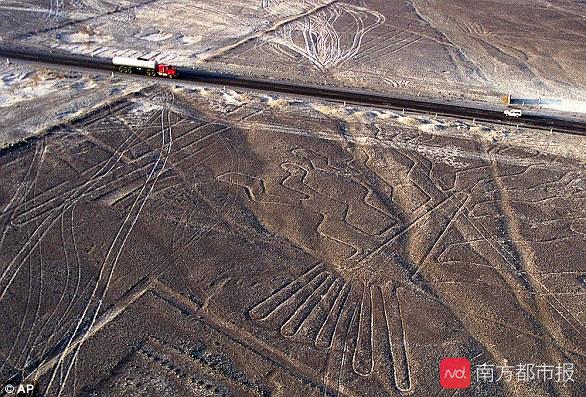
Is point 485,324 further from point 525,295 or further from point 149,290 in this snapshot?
point 149,290

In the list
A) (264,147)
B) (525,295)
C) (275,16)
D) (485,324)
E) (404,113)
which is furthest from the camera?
(275,16)

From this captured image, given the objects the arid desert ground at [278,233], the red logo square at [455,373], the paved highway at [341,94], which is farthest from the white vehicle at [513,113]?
the red logo square at [455,373]

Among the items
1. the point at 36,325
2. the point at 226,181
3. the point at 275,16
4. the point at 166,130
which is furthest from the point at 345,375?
the point at 275,16

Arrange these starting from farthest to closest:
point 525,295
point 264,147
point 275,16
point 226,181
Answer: point 275,16 → point 264,147 → point 226,181 → point 525,295

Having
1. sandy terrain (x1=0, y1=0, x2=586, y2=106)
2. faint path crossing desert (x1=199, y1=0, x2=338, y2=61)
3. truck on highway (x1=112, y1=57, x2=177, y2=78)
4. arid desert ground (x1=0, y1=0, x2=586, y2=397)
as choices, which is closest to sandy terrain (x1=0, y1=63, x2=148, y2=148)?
arid desert ground (x1=0, y1=0, x2=586, y2=397)

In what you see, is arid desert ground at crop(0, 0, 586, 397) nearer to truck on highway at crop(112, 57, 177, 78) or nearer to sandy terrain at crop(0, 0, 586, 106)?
sandy terrain at crop(0, 0, 586, 106)
